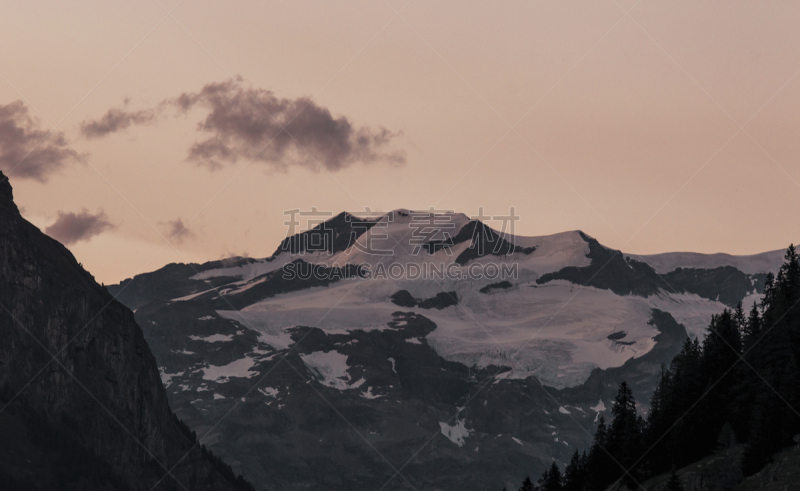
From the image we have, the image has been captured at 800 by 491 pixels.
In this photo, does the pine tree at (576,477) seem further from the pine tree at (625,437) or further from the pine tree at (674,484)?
the pine tree at (674,484)

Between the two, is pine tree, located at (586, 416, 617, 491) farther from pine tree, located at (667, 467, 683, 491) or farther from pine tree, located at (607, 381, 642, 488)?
pine tree, located at (667, 467, 683, 491)

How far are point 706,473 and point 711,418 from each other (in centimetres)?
1803

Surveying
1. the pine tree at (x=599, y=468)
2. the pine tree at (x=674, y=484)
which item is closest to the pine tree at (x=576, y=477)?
the pine tree at (x=599, y=468)

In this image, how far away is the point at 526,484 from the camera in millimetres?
180875

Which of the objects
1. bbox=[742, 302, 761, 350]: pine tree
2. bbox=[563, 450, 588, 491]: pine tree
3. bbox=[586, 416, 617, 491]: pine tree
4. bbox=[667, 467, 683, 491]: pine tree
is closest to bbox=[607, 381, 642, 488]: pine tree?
bbox=[586, 416, 617, 491]: pine tree

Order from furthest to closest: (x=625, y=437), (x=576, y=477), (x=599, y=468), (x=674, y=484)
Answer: (x=576, y=477)
(x=599, y=468)
(x=625, y=437)
(x=674, y=484)

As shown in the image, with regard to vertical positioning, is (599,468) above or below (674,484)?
above

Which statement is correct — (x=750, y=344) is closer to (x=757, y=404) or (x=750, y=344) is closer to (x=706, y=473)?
(x=757, y=404)

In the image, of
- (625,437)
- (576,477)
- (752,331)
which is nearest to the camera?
(752,331)

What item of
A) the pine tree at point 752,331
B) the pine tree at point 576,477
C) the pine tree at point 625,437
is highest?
the pine tree at point 752,331

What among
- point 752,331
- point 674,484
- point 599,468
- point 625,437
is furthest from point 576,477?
point 674,484

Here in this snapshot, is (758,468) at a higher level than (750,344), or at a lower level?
lower

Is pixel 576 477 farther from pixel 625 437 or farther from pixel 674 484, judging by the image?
pixel 674 484

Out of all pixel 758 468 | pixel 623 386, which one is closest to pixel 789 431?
pixel 758 468
